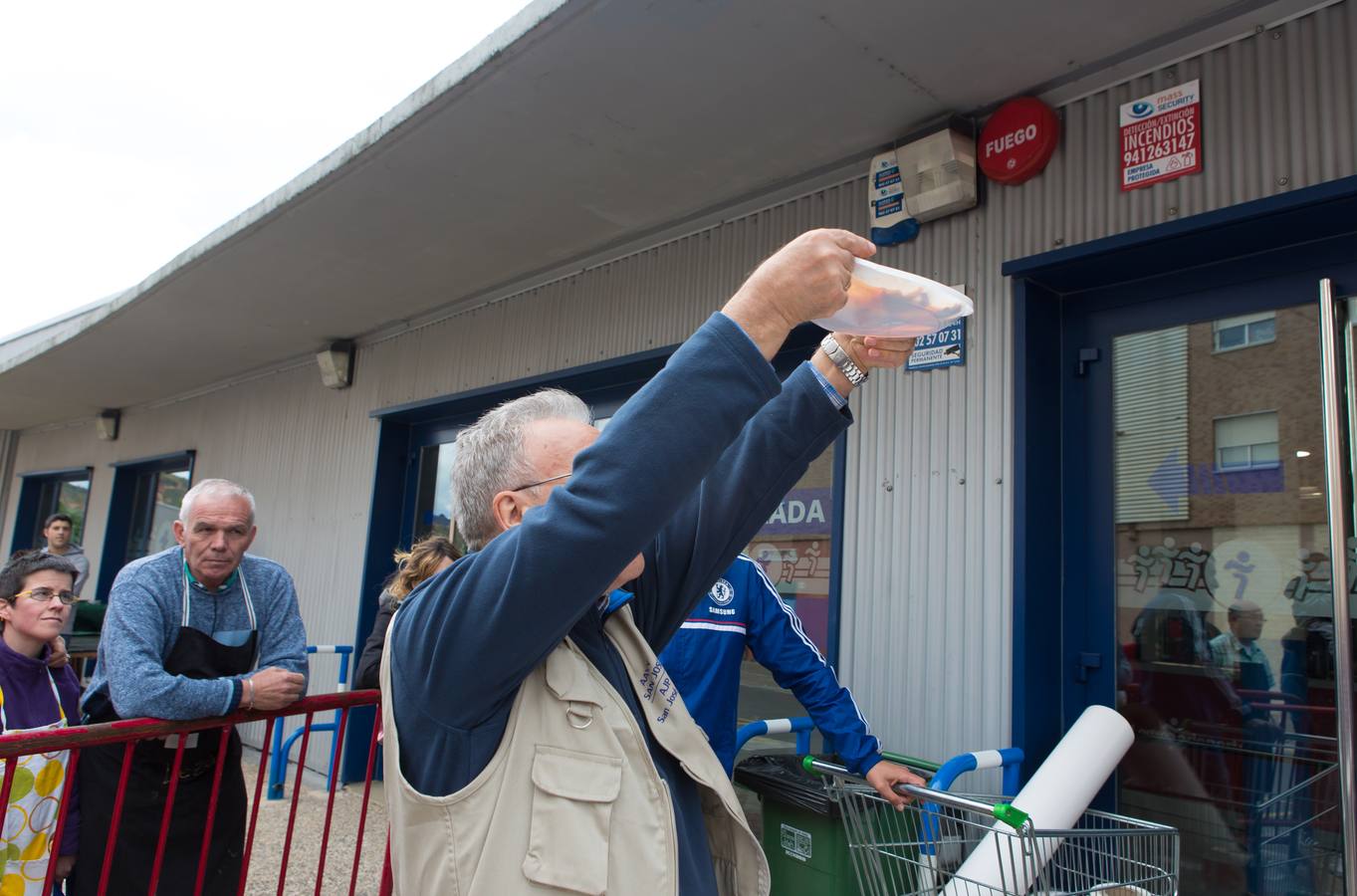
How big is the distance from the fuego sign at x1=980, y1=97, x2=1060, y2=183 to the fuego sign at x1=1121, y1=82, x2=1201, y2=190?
254mm

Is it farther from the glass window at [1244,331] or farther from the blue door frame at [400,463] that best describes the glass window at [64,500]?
the glass window at [1244,331]

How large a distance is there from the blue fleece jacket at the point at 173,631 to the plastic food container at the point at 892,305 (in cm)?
207

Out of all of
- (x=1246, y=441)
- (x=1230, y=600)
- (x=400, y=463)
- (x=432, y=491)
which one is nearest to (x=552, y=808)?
(x=1230, y=600)

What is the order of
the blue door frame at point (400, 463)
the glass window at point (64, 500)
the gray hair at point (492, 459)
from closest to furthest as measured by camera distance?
the gray hair at point (492, 459) → the blue door frame at point (400, 463) → the glass window at point (64, 500)

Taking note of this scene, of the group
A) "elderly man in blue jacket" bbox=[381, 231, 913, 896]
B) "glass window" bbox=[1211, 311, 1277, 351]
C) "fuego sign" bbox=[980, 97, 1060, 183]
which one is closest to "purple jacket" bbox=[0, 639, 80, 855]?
"elderly man in blue jacket" bbox=[381, 231, 913, 896]

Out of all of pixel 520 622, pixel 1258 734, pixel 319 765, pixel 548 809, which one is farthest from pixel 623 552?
pixel 319 765

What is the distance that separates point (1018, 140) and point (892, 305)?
2.41 meters

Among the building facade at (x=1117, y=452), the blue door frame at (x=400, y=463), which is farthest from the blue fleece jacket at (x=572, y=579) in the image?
the blue door frame at (x=400, y=463)

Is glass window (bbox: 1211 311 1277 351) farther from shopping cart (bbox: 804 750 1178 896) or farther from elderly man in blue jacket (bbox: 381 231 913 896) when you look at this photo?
elderly man in blue jacket (bbox: 381 231 913 896)

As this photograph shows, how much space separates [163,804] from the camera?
8.73 ft

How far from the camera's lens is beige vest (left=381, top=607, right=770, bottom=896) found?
115 cm

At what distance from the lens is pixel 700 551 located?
1535 mm

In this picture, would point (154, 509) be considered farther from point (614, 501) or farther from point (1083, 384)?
point (614, 501)

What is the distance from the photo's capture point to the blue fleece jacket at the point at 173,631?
8.05ft
